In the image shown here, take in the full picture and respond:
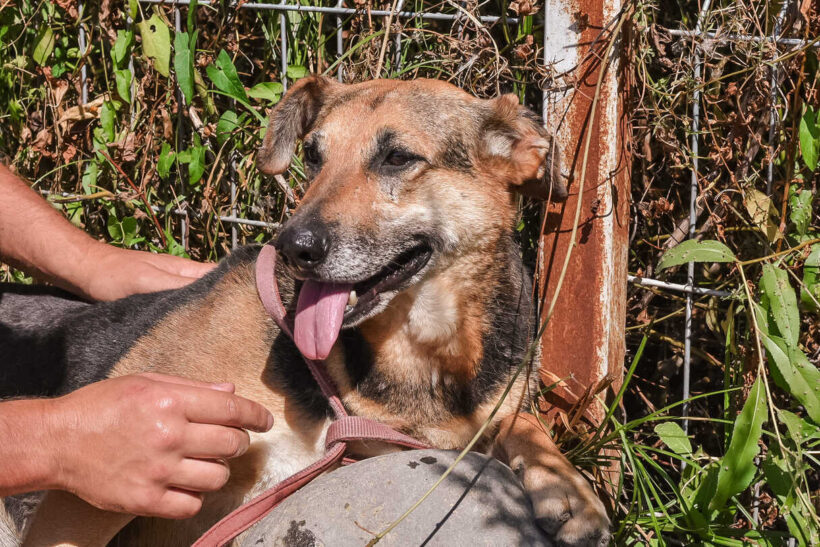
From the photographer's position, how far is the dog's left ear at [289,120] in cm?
314

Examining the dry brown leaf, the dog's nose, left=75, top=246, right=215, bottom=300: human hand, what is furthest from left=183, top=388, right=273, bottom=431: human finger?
the dry brown leaf

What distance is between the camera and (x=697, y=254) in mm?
2744

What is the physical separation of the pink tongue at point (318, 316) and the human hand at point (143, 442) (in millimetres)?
409

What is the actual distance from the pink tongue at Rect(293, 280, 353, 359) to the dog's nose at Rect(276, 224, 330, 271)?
5.6 inches

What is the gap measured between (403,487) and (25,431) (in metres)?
1.01

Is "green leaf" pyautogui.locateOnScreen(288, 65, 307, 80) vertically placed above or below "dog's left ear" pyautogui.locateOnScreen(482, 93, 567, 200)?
above

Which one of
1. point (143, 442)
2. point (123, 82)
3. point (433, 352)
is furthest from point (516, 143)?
point (123, 82)

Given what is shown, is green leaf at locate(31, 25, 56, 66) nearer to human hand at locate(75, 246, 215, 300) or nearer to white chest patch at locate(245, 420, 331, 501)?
human hand at locate(75, 246, 215, 300)

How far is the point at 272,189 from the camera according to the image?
13.4ft

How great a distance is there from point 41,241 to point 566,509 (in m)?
2.44

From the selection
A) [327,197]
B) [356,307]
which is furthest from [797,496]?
[327,197]

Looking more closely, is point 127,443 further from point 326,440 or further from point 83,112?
point 83,112

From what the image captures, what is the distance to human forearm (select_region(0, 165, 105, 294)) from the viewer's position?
3475mm

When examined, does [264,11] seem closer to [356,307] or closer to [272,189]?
[272,189]
